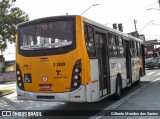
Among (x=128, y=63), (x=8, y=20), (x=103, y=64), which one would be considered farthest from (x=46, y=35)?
(x=8, y=20)

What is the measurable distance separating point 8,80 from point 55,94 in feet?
143

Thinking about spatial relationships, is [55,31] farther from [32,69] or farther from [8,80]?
[8,80]

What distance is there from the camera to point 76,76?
10367 mm

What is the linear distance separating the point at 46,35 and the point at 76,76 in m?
1.73

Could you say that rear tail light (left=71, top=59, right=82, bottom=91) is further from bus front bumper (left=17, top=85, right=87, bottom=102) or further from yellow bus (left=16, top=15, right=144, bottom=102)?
bus front bumper (left=17, top=85, right=87, bottom=102)

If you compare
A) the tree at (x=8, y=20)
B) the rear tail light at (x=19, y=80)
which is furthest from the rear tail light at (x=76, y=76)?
the tree at (x=8, y=20)

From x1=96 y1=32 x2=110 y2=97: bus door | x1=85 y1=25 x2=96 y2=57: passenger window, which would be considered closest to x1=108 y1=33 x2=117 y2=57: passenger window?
x1=96 y1=32 x2=110 y2=97: bus door

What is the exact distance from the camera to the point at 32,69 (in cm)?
1112

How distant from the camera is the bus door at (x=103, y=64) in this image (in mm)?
12062

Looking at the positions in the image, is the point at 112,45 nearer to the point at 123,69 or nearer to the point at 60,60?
the point at 123,69

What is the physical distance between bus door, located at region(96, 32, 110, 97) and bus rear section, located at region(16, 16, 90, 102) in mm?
1709

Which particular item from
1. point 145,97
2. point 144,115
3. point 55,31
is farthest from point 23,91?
point 145,97

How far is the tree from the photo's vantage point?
2347 cm

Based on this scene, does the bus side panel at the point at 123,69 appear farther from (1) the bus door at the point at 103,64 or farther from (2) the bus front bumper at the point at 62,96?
(2) the bus front bumper at the point at 62,96
